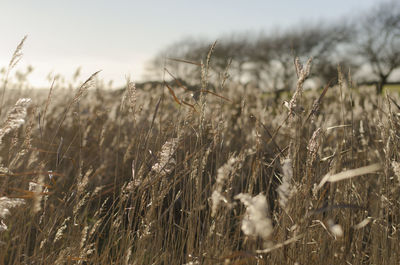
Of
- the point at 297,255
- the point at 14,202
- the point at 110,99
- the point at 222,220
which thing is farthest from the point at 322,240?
the point at 110,99

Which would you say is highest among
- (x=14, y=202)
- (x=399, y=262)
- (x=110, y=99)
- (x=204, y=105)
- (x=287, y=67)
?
(x=287, y=67)

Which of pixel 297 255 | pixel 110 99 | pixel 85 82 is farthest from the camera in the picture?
pixel 110 99

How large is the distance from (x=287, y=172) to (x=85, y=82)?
94cm

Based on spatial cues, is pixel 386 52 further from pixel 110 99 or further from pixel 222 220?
pixel 222 220

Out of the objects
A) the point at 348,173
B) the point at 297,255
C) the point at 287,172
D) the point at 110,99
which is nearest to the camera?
the point at 348,173

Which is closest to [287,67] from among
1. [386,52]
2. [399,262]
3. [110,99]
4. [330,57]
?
[330,57]

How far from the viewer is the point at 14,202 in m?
1.08

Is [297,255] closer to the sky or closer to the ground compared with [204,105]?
closer to the ground

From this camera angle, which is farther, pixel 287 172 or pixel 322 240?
pixel 322 240

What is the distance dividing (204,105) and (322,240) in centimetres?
80

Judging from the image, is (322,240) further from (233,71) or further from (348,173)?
(233,71)

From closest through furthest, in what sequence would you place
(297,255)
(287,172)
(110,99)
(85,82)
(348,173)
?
1. (348,173)
2. (287,172)
3. (85,82)
4. (297,255)
5. (110,99)

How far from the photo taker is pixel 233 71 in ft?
76.7

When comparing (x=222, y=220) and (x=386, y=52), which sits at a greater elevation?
(x=386, y=52)
